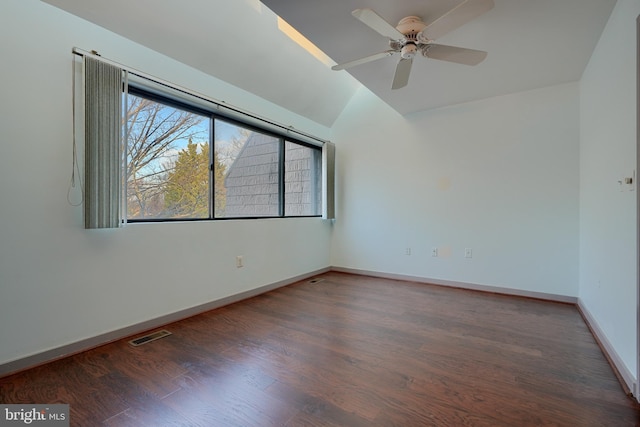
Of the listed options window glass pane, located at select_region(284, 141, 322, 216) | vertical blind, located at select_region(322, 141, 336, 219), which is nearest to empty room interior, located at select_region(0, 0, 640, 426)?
window glass pane, located at select_region(284, 141, 322, 216)

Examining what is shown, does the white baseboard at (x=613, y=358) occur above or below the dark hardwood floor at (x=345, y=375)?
above

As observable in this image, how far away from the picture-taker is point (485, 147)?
12.0 ft

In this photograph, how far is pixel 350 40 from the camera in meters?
2.38

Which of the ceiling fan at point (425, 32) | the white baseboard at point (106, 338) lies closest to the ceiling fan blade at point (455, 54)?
the ceiling fan at point (425, 32)

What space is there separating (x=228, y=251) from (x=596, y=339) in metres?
3.43

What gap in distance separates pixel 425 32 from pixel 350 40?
26.2 inches

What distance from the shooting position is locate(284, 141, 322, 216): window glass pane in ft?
13.7

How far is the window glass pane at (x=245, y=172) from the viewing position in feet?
10.4

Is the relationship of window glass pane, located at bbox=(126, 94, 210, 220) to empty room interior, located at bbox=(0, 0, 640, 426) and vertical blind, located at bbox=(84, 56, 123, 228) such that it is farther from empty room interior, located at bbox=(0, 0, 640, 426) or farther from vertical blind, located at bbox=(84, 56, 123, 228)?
vertical blind, located at bbox=(84, 56, 123, 228)

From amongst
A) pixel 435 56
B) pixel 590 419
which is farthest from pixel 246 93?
pixel 590 419

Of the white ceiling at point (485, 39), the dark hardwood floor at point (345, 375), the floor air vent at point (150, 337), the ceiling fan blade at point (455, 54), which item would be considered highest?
the white ceiling at point (485, 39)

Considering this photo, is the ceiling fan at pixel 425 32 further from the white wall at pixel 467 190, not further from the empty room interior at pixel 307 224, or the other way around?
the white wall at pixel 467 190

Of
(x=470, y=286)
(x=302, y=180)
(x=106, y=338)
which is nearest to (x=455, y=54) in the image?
(x=302, y=180)

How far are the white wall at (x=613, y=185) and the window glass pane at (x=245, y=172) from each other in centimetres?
328
